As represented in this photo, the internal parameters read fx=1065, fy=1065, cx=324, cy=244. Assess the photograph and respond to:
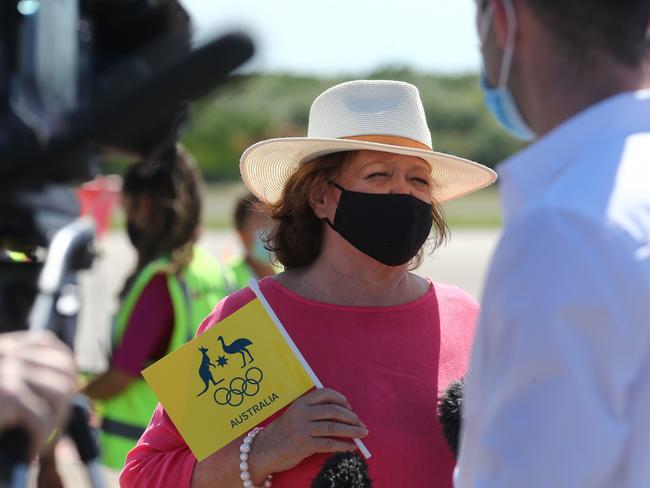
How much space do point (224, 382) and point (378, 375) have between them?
38 cm

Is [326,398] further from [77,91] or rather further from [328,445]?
[77,91]

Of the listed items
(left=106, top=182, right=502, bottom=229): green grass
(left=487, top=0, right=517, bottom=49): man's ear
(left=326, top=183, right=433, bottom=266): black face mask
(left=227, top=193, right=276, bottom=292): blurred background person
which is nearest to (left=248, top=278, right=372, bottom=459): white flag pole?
(left=326, top=183, right=433, bottom=266): black face mask

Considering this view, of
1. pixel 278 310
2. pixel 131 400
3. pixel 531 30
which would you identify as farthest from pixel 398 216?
pixel 131 400

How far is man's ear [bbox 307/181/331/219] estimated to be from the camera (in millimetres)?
2910

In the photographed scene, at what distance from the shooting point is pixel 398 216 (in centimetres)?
279

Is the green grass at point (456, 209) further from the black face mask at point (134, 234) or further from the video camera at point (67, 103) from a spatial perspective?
the video camera at point (67, 103)

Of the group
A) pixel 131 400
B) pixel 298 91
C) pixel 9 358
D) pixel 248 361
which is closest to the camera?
pixel 9 358

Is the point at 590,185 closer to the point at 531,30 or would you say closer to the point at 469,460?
the point at 531,30

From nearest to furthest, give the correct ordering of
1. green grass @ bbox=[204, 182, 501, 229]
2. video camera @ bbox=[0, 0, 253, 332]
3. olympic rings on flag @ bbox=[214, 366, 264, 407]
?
video camera @ bbox=[0, 0, 253, 332] → olympic rings on flag @ bbox=[214, 366, 264, 407] → green grass @ bbox=[204, 182, 501, 229]

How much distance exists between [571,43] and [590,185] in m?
0.24

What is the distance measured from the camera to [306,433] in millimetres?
2469

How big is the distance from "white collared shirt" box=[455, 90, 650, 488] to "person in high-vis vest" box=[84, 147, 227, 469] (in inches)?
103

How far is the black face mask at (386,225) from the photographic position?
279cm

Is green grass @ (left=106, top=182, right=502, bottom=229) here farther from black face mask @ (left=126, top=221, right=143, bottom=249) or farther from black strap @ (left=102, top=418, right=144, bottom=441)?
black strap @ (left=102, top=418, right=144, bottom=441)
